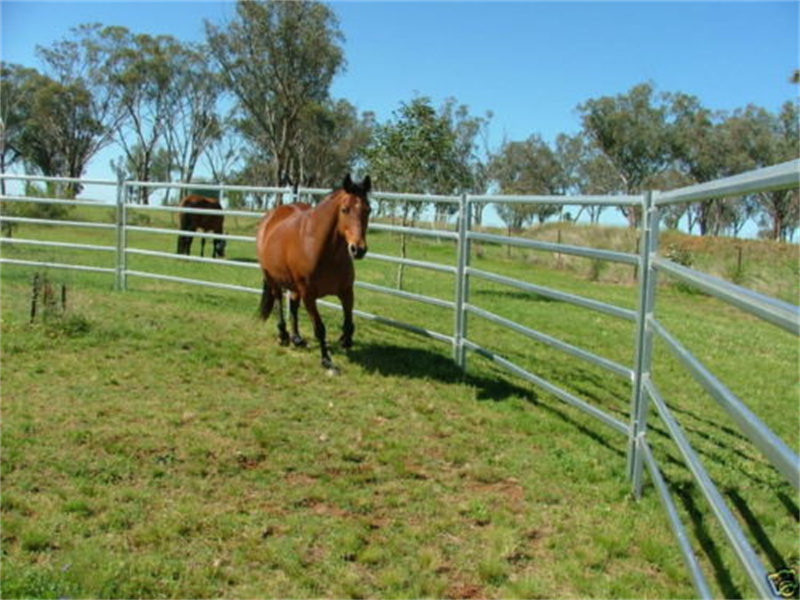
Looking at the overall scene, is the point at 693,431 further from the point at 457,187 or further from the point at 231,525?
the point at 457,187

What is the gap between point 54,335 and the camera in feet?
20.2

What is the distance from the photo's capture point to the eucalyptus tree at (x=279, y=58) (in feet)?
105

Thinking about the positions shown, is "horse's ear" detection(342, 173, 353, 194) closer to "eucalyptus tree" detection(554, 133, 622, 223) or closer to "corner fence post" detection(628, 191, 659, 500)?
"corner fence post" detection(628, 191, 659, 500)

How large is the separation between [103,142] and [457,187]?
44.5 m

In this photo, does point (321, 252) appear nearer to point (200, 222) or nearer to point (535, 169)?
point (200, 222)

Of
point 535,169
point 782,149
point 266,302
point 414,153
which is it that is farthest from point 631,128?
point 266,302

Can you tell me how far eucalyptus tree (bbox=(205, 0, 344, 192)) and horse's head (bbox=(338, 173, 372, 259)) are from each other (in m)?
29.0

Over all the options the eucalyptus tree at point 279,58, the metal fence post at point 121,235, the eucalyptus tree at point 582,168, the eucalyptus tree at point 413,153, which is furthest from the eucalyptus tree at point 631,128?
the metal fence post at point 121,235

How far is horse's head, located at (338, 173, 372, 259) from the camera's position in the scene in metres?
5.38

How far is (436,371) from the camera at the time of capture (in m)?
5.86

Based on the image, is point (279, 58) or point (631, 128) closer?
point (279, 58)

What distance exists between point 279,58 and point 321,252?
100 feet

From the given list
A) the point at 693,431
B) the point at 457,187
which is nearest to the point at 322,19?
the point at 457,187

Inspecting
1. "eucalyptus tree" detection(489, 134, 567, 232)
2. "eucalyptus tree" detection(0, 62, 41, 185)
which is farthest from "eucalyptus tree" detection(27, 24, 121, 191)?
"eucalyptus tree" detection(489, 134, 567, 232)
